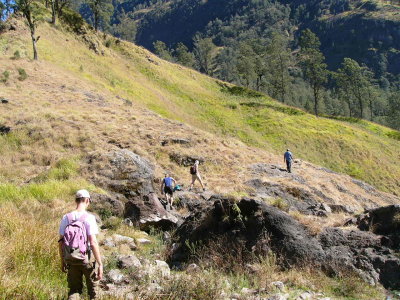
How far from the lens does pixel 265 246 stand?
26.4ft

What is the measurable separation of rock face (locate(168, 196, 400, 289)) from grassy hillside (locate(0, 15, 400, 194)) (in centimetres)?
2997

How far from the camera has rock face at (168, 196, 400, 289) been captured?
744 centimetres

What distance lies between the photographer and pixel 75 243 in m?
5.13

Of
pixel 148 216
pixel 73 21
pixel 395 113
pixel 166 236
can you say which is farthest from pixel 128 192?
pixel 395 113

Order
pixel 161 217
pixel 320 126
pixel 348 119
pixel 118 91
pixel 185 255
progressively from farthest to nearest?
1. pixel 348 119
2. pixel 320 126
3. pixel 118 91
4. pixel 161 217
5. pixel 185 255

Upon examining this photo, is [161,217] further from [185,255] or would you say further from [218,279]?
[218,279]

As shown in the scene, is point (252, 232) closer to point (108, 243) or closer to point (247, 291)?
point (247, 291)

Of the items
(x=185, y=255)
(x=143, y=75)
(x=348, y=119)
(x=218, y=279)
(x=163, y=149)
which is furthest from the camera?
(x=348, y=119)

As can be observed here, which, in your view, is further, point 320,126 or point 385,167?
point 320,126

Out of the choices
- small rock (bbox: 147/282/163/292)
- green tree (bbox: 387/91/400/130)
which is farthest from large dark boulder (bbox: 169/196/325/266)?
green tree (bbox: 387/91/400/130)

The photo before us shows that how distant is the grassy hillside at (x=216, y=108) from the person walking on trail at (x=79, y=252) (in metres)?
32.6

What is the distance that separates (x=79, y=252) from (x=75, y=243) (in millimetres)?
146

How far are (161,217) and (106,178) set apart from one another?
15.7 feet

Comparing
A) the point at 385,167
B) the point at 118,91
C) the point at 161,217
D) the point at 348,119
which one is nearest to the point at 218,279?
the point at 161,217
